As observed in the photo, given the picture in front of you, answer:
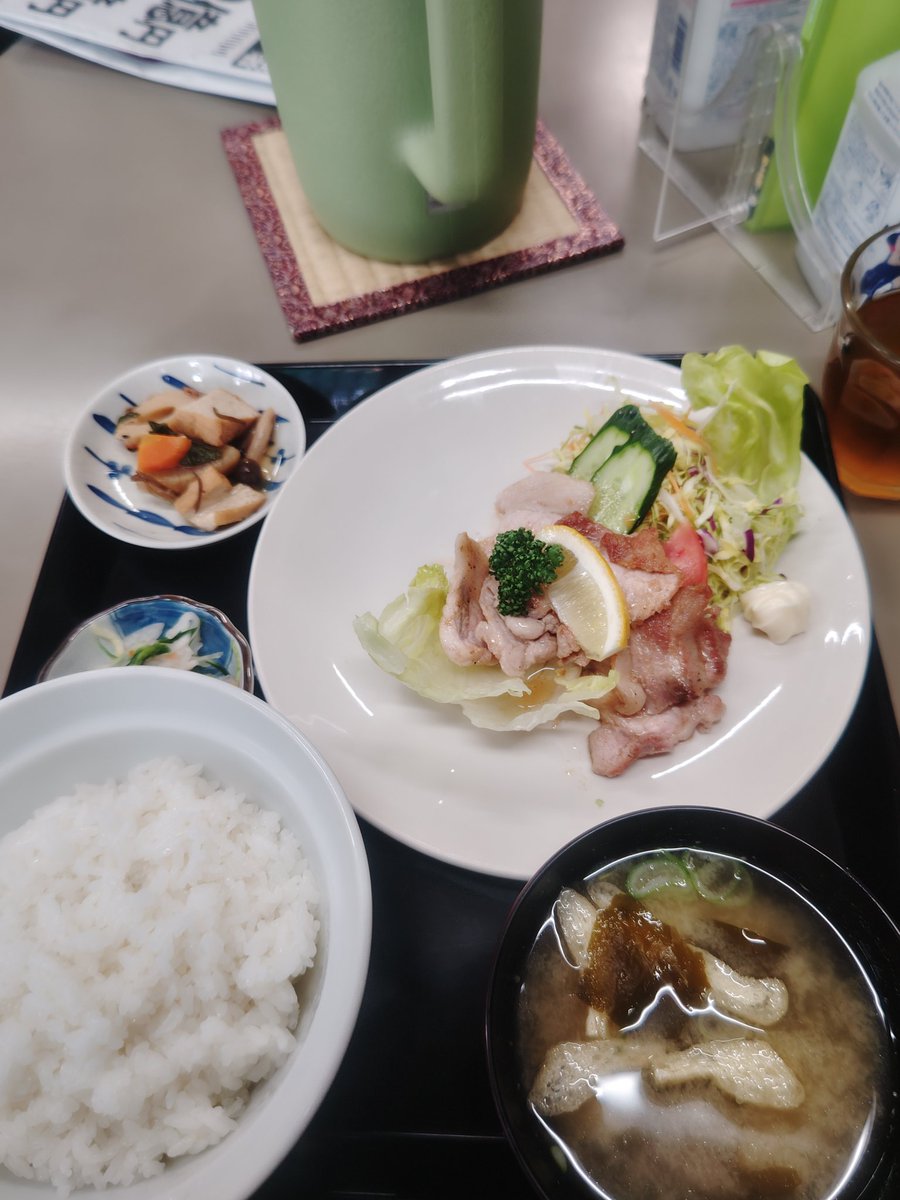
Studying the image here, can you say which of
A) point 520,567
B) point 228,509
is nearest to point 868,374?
point 520,567

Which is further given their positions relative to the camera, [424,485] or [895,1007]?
[424,485]

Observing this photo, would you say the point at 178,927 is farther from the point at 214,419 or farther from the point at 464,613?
the point at 214,419

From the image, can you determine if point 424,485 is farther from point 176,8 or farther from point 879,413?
point 176,8

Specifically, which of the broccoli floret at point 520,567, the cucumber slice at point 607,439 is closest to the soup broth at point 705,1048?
the broccoli floret at point 520,567

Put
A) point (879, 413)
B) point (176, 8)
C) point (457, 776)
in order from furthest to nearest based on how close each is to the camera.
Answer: point (176, 8), point (879, 413), point (457, 776)

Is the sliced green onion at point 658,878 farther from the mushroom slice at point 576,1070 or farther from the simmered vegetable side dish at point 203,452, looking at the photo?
the simmered vegetable side dish at point 203,452

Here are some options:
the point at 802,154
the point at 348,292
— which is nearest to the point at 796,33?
the point at 802,154
